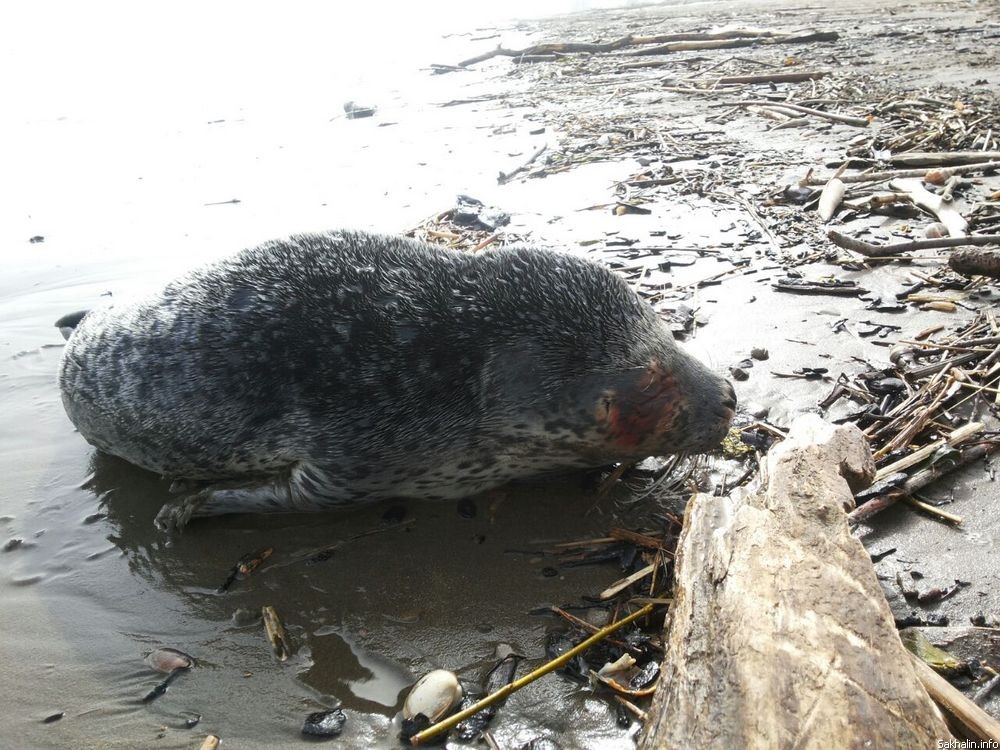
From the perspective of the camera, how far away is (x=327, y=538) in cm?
346

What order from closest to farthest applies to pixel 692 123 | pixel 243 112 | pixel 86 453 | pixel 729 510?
pixel 729 510, pixel 86 453, pixel 692 123, pixel 243 112

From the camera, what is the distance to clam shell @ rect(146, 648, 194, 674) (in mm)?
2826

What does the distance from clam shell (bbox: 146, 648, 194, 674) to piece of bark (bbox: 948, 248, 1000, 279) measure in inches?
179

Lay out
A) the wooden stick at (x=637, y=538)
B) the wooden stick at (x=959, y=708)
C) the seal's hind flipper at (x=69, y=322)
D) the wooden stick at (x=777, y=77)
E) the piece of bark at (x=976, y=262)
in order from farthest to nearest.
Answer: the wooden stick at (x=777, y=77) → the seal's hind flipper at (x=69, y=322) → the piece of bark at (x=976, y=262) → the wooden stick at (x=637, y=538) → the wooden stick at (x=959, y=708)

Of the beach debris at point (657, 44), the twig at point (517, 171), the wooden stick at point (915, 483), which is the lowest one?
the wooden stick at point (915, 483)

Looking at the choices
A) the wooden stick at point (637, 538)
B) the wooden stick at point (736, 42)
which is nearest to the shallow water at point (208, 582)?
the wooden stick at point (637, 538)

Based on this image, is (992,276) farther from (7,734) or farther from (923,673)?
(7,734)

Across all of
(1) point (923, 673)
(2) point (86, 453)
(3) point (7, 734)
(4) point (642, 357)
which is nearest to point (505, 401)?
(4) point (642, 357)

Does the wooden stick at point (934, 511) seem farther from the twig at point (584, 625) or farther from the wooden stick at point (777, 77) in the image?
the wooden stick at point (777, 77)

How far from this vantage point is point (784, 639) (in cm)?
200

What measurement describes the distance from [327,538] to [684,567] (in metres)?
1.69

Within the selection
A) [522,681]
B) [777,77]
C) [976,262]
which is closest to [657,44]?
[777,77]

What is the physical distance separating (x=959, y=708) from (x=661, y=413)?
1.65 m

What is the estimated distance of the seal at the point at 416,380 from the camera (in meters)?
3.41
